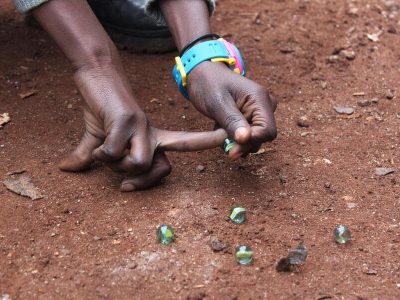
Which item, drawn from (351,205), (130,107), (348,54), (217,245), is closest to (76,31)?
(130,107)

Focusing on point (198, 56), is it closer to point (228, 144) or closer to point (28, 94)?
point (228, 144)

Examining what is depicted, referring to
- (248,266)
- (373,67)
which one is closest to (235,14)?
(373,67)

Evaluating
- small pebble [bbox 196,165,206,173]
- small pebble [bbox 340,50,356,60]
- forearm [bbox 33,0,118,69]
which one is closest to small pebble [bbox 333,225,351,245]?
small pebble [bbox 196,165,206,173]

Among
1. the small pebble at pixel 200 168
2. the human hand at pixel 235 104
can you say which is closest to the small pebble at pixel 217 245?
the human hand at pixel 235 104

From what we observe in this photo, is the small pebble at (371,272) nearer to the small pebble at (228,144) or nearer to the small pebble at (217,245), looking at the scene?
the small pebble at (217,245)

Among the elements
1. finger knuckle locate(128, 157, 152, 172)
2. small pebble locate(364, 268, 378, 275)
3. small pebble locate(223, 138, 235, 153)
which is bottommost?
small pebble locate(364, 268, 378, 275)

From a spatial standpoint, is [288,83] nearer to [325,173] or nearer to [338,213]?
[325,173]

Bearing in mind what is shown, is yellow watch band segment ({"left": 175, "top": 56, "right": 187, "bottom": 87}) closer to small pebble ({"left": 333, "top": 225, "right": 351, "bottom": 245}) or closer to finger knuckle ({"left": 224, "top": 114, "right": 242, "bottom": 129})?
finger knuckle ({"left": 224, "top": 114, "right": 242, "bottom": 129})
